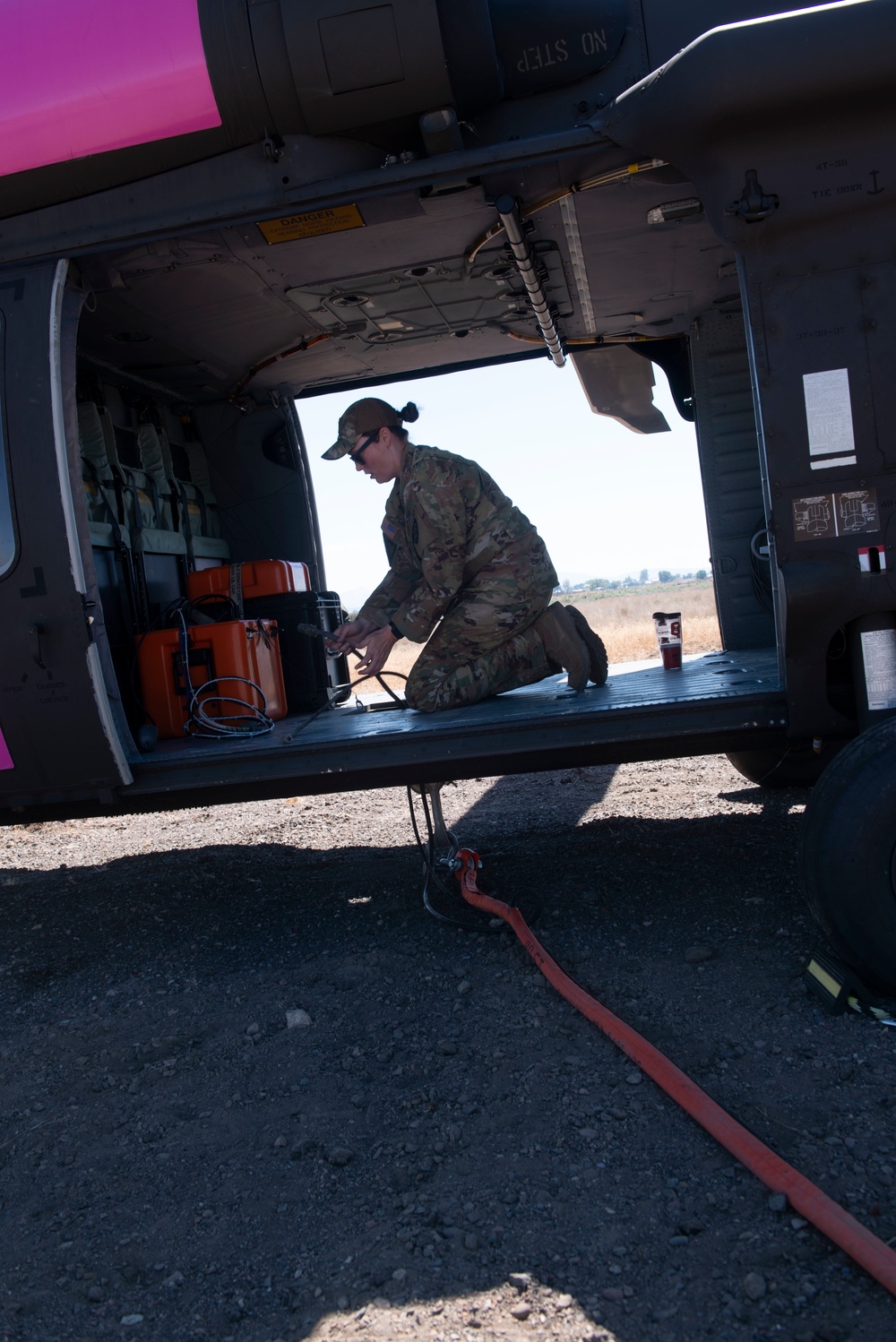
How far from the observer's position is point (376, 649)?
167 inches

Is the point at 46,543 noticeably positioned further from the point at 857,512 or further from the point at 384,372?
the point at 384,372

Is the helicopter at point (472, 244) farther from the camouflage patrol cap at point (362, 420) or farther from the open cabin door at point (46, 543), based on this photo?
the camouflage patrol cap at point (362, 420)

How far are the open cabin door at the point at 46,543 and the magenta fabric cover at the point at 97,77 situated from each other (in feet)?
1.52

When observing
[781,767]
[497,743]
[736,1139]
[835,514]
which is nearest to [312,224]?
[497,743]

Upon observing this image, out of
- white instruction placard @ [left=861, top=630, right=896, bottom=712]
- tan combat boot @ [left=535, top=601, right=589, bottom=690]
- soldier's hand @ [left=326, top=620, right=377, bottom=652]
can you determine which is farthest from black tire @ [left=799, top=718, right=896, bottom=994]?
soldier's hand @ [left=326, top=620, right=377, bottom=652]

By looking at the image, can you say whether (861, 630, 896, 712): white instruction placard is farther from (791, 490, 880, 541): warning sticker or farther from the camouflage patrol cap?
the camouflage patrol cap

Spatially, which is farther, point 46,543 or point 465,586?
point 465,586

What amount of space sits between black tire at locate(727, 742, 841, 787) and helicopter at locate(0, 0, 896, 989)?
1335mm

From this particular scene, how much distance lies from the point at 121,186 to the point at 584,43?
175 centimetres

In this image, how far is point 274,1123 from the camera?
8.80ft

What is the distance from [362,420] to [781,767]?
3.02 meters

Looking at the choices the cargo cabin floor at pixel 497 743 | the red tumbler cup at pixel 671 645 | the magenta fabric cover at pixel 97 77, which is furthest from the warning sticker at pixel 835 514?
the magenta fabric cover at pixel 97 77

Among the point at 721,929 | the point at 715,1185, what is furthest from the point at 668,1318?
the point at 721,929

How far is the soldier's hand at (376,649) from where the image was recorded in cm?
423
